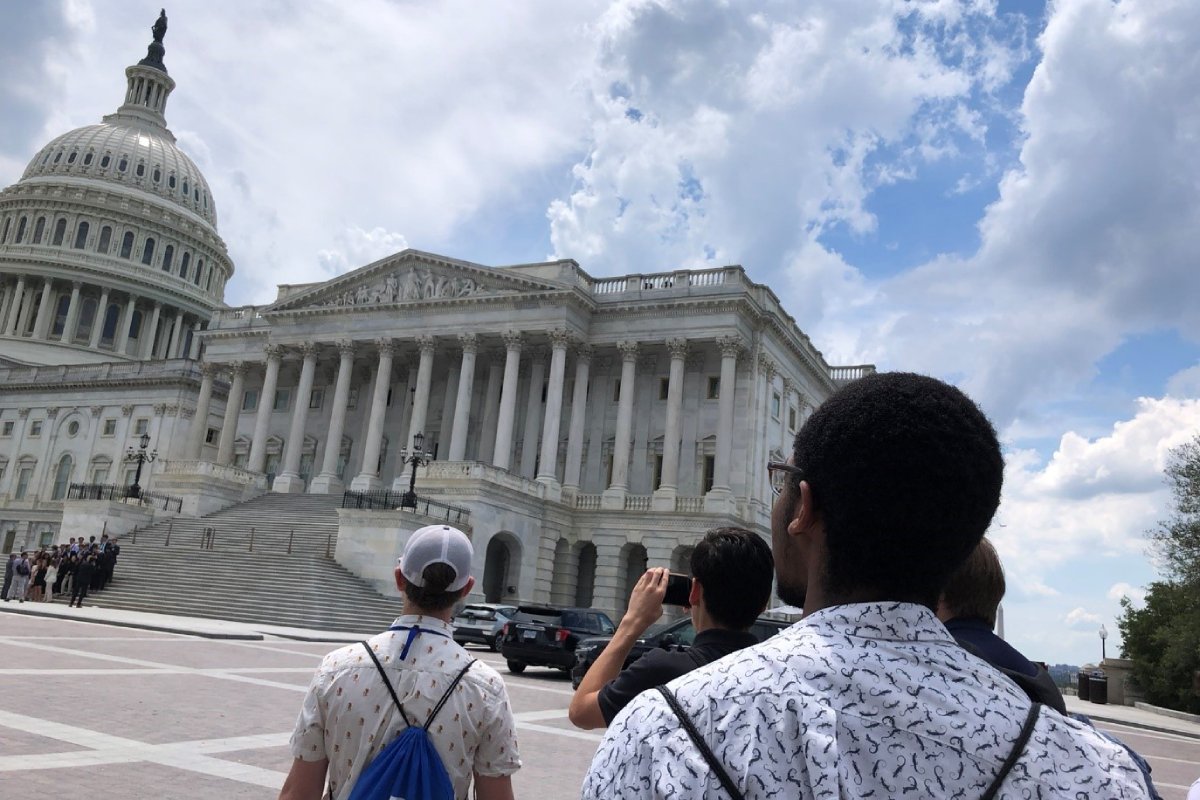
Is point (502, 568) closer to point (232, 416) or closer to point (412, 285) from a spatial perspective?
point (412, 285)

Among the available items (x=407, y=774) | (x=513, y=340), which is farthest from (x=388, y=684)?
(x=513, y=340)

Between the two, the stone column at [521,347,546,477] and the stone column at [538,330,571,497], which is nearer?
the stone column at [538,330,571,497]

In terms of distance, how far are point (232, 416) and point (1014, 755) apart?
6143cm

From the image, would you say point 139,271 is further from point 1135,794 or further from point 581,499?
point 1135,794

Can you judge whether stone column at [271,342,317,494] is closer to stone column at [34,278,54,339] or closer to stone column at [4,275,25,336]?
stone column at [34,278,54,339]

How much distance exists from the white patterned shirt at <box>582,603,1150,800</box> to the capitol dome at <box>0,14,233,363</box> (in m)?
101

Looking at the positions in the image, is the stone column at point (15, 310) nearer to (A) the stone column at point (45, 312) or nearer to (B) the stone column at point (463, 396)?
(A) the stone column at point (45, 312)

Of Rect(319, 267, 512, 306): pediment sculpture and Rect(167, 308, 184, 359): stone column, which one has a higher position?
Rect(167, 308, 184, 359): stone column

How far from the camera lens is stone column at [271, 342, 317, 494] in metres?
53.8

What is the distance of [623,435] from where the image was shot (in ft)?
160

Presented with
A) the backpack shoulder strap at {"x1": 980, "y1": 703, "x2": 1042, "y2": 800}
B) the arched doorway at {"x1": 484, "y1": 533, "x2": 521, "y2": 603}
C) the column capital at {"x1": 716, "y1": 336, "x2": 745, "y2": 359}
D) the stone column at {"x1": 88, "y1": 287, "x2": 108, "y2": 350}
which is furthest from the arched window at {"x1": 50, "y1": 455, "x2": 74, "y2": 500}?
the backpack shoulder strap at {"x1": 980, "y1": 703, "x2": 1042, "y2": 800}

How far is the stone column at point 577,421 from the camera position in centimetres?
4953

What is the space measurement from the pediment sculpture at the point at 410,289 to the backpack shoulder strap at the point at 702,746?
49.5 m

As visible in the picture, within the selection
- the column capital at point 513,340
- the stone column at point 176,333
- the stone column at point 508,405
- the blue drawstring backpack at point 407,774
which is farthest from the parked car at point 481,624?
the stone column at point 176,333
